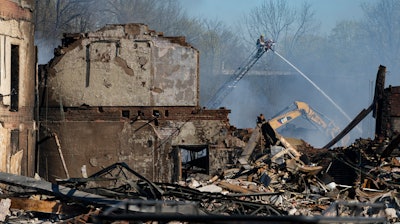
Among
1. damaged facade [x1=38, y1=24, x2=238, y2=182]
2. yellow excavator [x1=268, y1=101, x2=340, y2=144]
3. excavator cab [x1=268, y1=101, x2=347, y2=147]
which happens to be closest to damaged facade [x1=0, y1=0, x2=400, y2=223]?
damaged facade [x1=38, y1=24, x2=238, y2=182]

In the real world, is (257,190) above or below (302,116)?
below

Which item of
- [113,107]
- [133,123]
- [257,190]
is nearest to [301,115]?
[133,123]

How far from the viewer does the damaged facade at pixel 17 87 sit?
20219 millimetres

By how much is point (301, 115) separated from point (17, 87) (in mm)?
25455

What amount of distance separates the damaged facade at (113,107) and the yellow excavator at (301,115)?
1731 centimetres

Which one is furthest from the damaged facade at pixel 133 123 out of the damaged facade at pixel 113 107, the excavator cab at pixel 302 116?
the excavator cab at pixel 302 116

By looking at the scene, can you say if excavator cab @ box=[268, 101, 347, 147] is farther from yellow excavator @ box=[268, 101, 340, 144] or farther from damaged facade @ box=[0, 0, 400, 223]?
damaged facade @ box=[0, 0, 400, 223]

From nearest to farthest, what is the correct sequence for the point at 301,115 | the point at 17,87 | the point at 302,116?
the point at 17,87, the point at 301,115, the point at 302,116

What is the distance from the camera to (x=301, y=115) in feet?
146

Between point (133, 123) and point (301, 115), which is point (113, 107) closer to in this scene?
point (133, 123)

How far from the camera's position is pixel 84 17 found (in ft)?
168

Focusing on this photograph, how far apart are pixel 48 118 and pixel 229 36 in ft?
197

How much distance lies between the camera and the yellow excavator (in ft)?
136

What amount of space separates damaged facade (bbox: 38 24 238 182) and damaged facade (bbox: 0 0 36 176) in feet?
2.25
